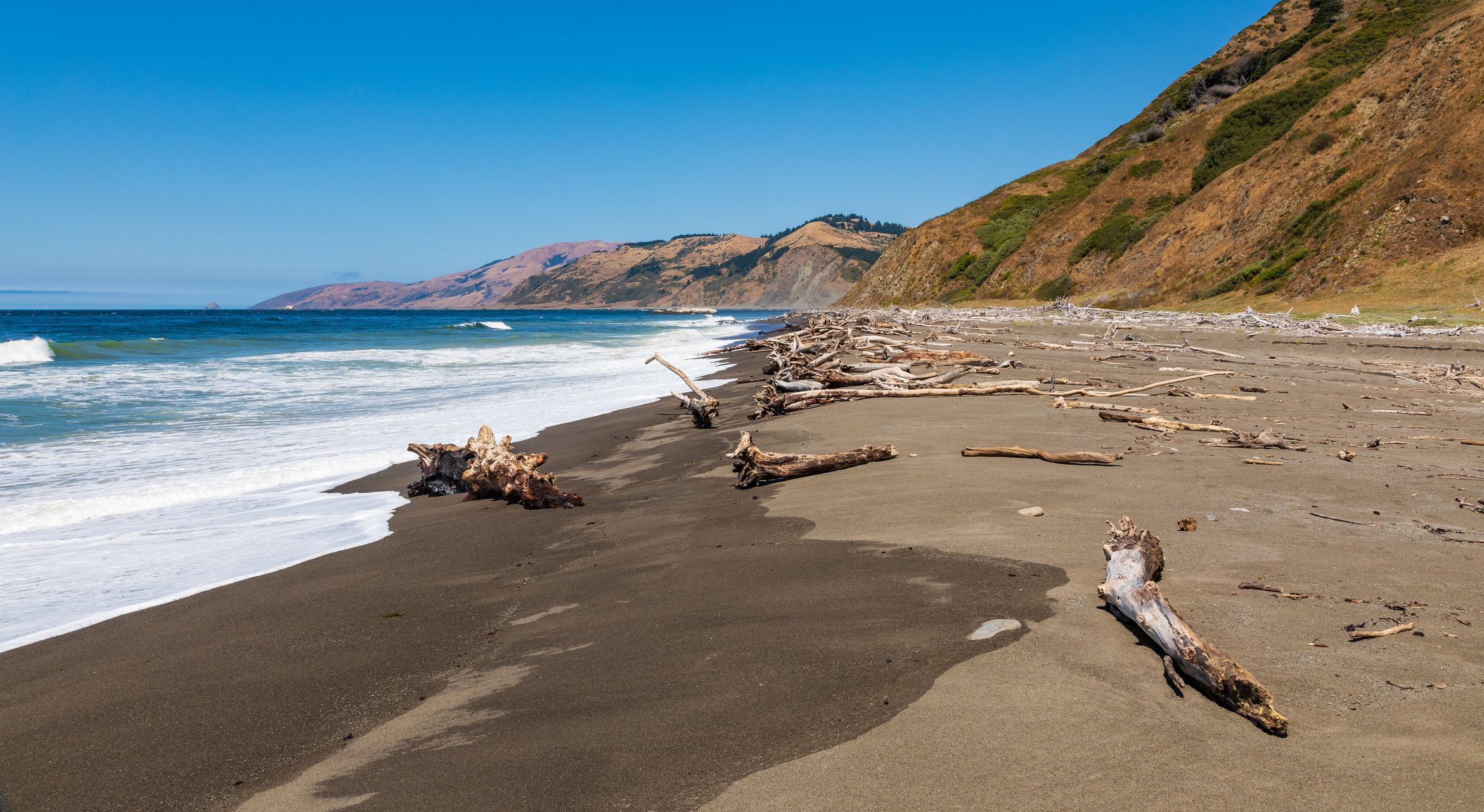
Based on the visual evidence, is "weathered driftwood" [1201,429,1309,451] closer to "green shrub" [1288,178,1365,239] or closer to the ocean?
the ocean

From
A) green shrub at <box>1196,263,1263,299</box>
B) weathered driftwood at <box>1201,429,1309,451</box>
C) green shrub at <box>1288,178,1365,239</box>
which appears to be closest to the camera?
weathered driftwood at <box>1201,429,1309,451</box>

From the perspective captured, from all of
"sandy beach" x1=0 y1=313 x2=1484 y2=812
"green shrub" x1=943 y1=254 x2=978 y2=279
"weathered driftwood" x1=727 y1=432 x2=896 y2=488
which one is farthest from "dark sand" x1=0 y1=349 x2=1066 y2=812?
"green shrub" x1=943 y1=254 x2=978 y2=279

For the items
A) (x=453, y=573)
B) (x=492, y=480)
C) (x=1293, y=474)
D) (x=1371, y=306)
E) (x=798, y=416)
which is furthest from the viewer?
(x=1371, y=306)

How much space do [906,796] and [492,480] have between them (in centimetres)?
558

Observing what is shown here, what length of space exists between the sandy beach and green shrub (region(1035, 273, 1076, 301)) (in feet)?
124

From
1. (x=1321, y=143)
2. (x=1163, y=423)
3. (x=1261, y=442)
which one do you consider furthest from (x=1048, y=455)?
(x=1321, y=143)

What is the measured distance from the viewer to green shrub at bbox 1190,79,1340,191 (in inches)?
1526

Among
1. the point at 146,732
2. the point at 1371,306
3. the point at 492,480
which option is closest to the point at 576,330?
the point at 1371,306

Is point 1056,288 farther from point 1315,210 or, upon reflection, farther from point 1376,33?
point 1376,33

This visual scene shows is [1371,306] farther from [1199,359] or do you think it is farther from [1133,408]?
[1133,408]

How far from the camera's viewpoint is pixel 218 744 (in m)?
2.95

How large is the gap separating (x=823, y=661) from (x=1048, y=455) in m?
3.82

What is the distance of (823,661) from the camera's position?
299 cm

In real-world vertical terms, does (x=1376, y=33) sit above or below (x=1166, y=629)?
above
